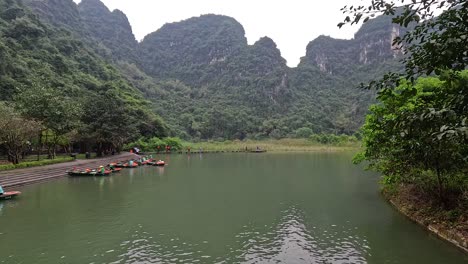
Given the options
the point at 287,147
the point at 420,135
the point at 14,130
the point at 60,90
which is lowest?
the point at 287,147

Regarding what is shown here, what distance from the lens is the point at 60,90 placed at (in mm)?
→ 46312

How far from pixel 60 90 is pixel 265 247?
43.2 meters

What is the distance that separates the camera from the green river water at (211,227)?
1073cm

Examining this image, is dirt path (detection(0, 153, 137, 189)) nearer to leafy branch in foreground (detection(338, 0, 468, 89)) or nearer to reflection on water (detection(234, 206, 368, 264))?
reflection on water (detection(234, 206, 368, 264))

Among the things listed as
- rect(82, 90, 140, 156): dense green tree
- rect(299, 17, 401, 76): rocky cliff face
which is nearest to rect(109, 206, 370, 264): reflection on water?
rect(82, 90, 140, 156): dense green tree

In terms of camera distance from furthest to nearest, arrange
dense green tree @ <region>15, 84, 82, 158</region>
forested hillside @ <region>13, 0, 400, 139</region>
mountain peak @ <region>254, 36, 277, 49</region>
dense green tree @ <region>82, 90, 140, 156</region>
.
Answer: mountain peak @ <region>254, 36, 277, 49</region> → forested hillside @ <region>13, 0, 400, 139</region> → dense green tree @ <region>82, 90, 140, 156</region> → dense green tree @ <region>15, 84, 82, 158</region>

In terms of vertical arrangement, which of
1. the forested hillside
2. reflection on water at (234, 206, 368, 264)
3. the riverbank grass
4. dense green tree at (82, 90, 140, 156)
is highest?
the forested hillside

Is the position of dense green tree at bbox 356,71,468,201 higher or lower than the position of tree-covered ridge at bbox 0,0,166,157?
lower

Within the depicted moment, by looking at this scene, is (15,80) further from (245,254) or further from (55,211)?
(245,254)

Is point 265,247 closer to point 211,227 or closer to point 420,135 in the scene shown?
point 211,227

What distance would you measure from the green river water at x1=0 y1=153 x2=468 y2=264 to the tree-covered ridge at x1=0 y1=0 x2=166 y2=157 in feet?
36.3

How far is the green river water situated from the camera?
35.2 feet

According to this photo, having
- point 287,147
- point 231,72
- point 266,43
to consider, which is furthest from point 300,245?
point 266,43

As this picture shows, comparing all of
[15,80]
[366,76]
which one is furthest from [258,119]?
[15,80]
